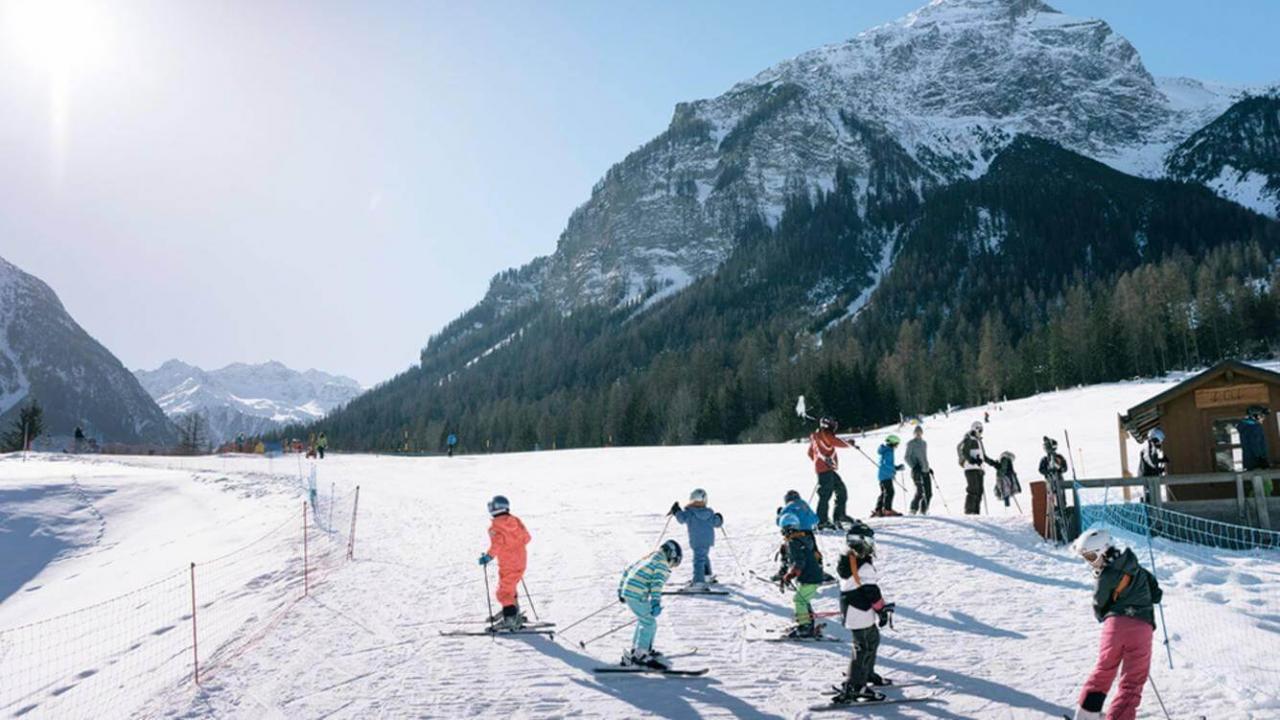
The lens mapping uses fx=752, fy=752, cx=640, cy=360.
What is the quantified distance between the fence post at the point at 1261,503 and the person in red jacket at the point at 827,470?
23.9 ft

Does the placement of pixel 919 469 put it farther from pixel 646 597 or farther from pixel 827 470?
pixel 646 597

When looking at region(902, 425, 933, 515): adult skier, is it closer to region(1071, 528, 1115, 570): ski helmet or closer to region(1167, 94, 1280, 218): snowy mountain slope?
region(1071, 528, 1115, 570): ski helmet

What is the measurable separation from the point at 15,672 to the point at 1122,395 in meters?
55.0

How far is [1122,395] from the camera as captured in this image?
4847 centimetres

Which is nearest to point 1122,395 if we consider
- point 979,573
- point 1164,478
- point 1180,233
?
point 1164,478

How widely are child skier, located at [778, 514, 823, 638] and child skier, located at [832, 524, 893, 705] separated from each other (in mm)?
1725

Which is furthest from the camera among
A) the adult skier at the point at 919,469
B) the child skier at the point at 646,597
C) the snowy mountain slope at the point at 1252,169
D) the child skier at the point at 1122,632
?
the snowy mountain slope at the point at 1252,169

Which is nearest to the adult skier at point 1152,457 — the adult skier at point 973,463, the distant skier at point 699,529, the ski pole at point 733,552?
the adult skier at point 973,463

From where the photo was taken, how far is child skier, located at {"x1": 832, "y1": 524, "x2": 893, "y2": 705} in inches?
279

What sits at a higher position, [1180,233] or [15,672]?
[1180,233]

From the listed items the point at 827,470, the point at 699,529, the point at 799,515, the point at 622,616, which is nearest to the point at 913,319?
the point at 827,470

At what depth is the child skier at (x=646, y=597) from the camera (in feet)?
27.1

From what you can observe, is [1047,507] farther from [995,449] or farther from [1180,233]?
[1180,233]

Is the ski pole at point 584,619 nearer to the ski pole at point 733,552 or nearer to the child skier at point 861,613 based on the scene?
the ski pole at point 733,552
